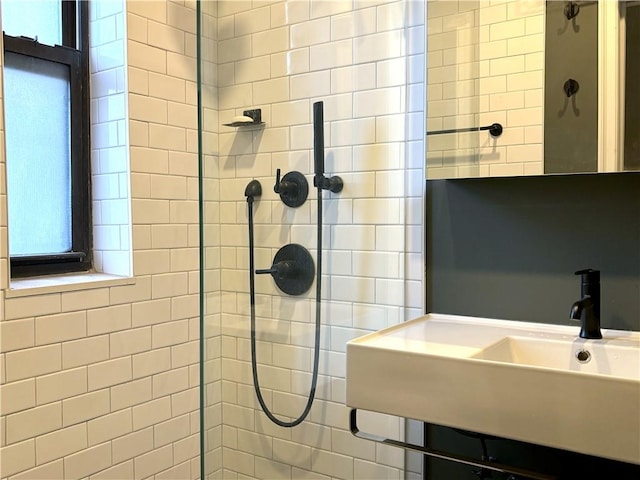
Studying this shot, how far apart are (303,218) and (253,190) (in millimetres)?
175

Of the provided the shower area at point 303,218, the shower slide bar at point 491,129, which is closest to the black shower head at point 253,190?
the shower area at point 303,218

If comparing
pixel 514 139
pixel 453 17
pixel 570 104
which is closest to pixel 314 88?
pixel 453 17

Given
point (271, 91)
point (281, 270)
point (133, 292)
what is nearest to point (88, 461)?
point (133, 292)

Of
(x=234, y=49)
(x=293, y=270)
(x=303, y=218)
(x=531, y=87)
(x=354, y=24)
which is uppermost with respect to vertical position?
(x=354, y=24)

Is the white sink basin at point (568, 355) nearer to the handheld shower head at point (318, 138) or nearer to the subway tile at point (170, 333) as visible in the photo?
the handheld shower head at point (318, 138)

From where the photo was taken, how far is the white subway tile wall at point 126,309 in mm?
1758

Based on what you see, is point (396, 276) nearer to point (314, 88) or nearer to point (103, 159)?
point (314, 88)

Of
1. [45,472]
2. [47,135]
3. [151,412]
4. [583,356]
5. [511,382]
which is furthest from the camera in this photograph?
[151,412]

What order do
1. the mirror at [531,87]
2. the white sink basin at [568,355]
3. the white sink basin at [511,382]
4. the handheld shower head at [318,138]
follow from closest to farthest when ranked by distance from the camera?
1. the white sink basin at [511,382]
2. the white sink basin at [568,355]
3. the mirror at [531,87]
4. the handheld shower head at [318,138]

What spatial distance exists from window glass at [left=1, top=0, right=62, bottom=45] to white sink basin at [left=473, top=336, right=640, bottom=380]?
174cm

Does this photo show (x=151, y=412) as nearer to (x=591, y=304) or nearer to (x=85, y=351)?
(x=85, y=351)

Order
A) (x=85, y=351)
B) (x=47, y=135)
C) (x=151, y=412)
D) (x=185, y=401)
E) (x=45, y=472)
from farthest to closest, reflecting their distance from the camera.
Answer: (x=185, y=401) → (x=151, y=412) → (x=47, y=135) → (x=85, y=351) → (x=45, y=472)

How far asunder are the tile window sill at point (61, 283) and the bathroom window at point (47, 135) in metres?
0.05

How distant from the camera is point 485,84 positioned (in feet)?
5.78
